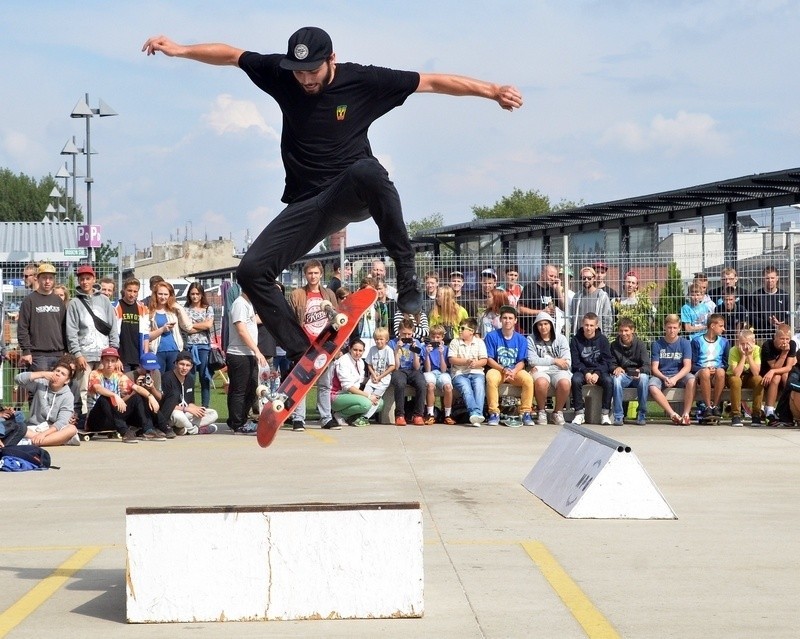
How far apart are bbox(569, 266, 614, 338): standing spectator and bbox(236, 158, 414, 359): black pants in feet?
31.3

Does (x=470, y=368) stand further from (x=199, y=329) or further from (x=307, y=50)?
(x=307, y=50)

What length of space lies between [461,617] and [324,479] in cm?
486

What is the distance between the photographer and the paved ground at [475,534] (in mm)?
5316

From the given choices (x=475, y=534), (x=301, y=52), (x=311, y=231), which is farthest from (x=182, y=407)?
(x=301, y=52)

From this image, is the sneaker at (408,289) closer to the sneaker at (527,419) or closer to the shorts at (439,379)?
the shorts at (439,379)

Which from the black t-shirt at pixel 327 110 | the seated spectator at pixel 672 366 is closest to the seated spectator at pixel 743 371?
the seated spectator at pixel 672 366

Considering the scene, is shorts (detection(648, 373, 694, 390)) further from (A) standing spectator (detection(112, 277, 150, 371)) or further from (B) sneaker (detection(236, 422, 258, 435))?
(A) standing spectator (detection(112, 277, 150, 371))

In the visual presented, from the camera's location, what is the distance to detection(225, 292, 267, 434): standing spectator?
13.4 meters

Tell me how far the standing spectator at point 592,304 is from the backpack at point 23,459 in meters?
7.84

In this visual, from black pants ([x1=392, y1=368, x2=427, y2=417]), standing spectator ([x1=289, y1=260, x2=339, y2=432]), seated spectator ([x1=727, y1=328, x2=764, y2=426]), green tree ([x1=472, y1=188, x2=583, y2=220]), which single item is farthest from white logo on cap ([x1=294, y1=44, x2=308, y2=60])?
green tree ([x1=472, y1=188, x2=583, y2=220])

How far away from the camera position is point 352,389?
14.9 meters

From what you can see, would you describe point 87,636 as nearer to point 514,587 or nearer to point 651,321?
point 514,587

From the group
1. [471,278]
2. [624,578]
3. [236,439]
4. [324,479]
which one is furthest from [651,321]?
[624,578]

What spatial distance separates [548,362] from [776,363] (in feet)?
10.2
